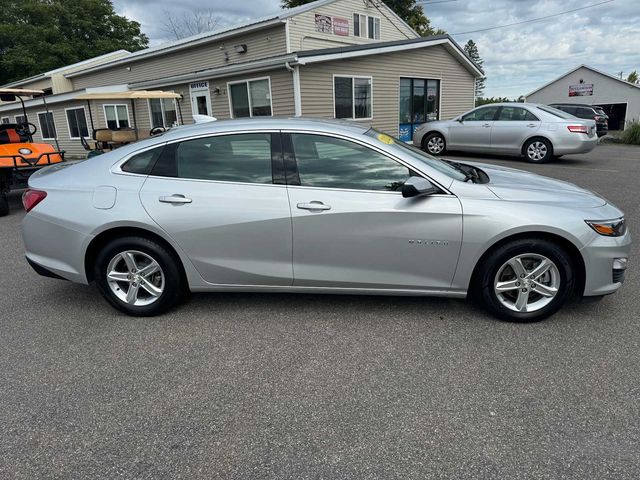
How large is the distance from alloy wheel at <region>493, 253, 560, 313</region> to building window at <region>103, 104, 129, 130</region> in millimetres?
19156

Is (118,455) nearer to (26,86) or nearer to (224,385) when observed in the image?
(224,385)

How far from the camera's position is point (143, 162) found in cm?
352

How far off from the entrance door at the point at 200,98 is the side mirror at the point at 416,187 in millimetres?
13286

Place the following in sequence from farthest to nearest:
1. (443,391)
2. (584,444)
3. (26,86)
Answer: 1. (26,86)
2. (443,391)
3. (584,444)

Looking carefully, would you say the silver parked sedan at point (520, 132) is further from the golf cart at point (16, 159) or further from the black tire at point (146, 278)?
the black tire at point (146, 278)

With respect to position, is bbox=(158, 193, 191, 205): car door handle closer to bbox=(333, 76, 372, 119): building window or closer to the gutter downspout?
the gutter downspout

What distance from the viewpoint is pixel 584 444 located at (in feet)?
7.16

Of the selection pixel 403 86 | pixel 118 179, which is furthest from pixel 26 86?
pixel 118 179

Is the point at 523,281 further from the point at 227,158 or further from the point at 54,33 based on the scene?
the point at 54,33

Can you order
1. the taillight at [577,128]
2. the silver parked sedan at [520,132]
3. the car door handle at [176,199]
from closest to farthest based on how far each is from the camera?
1. the car door handle at [176,199]
2. the taillight at [577,128]
3. the silver parked sedan at [520,132]

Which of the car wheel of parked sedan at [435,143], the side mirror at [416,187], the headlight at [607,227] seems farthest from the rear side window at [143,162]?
the car wheel of parked sedan at [435,143]

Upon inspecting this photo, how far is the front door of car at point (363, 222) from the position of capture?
10.5 ft

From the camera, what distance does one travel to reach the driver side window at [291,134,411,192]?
3283 mm

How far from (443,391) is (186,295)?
92.7 inches
